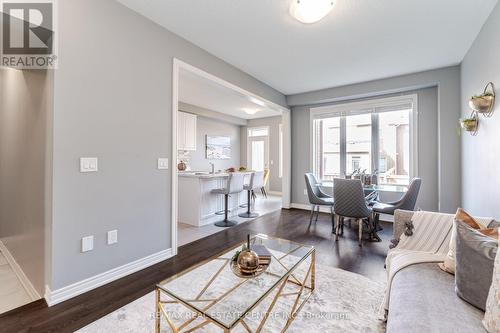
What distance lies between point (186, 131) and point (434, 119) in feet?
17.5

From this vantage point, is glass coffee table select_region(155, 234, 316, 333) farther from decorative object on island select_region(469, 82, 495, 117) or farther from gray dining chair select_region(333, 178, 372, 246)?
decorative object on island select_region(469, 82, 495, 117)

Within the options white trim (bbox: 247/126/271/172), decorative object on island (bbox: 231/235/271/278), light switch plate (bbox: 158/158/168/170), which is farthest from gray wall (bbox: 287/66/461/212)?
decorative object on island (bbox: 231/235/271/278)

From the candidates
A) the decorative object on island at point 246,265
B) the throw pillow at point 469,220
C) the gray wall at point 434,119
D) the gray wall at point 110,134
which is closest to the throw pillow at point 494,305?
the throw pillow at point 469,220

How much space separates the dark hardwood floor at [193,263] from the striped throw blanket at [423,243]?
0.58 metres

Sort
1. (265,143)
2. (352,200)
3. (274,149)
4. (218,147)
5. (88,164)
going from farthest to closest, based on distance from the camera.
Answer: (265,143) < (274,149) < (218,147) < (352,200) < (88,164)

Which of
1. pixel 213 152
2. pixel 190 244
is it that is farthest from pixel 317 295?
pixel 213 152

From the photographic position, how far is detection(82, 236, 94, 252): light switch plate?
1936mm

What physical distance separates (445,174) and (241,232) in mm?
3403

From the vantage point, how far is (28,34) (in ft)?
6.57

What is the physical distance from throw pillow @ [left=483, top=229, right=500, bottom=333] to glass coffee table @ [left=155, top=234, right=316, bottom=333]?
910mm

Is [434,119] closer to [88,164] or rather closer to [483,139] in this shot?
[483,139]

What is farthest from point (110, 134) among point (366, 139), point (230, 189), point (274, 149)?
point (274, 149)

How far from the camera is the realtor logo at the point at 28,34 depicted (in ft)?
5.96

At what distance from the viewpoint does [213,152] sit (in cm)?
726
